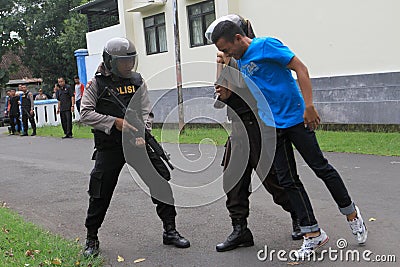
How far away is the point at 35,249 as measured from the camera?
5305 mm

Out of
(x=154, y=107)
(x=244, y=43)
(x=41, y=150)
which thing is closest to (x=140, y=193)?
(x=154, y=107)

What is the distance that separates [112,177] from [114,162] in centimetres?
14

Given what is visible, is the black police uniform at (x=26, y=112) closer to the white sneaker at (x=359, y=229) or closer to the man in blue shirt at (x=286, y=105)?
the man in blue shirt at (x=286, y=105)

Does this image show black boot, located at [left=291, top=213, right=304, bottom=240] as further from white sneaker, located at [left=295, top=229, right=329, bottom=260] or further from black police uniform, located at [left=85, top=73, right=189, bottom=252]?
black police uniform, located at [left=85, top=73, right=189, bottom=252]

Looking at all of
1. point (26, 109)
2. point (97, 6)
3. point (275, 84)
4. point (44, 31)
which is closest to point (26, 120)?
point (26, 109)

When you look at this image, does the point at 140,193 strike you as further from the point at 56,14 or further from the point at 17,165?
the point at 56,14

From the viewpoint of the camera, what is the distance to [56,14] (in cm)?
4353

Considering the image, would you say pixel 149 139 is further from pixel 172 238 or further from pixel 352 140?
pixel 352 140

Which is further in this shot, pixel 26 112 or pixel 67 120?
pixel 26 112

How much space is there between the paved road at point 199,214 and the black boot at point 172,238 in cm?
6

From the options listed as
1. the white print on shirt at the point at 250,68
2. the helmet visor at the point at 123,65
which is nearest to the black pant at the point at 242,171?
the white print on shirt at the point at 250,68

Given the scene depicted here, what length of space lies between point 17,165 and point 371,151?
7.28 m

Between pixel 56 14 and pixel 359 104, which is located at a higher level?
pixel 56 14

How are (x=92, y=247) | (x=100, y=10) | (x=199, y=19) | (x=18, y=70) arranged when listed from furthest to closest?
(x=18, y=70) < (x=100, y=10) < (x=199, y=19) < (x=92, y=247)
